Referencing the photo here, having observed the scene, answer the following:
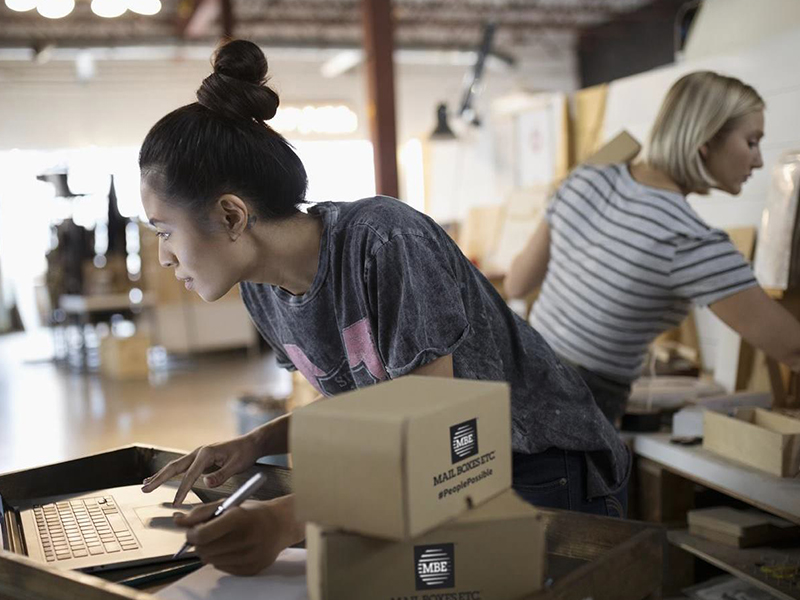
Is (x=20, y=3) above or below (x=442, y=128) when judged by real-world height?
above

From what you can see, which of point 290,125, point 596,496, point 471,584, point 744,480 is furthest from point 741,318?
point 290,125

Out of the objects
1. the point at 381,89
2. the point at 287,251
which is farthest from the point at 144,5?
the point at 287,251

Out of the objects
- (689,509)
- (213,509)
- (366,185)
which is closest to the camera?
(213,509)

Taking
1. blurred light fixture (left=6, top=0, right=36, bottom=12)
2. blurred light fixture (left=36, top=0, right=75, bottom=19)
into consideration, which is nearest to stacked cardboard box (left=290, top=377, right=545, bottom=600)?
blurred light fixture (left=6, top=0, right=36, bottom=12)

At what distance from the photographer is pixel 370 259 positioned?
1.15m

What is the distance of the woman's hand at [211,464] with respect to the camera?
128 cm

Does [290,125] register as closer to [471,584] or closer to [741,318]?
[741,318]

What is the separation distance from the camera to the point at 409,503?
2.51 ft

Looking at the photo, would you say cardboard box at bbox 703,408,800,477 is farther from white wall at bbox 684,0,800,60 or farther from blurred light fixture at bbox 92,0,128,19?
blurred light fixture at bbox 92,0,128,19

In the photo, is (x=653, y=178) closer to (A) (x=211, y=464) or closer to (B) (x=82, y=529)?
(A) (x=211, y=464)

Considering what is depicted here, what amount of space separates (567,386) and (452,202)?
283 inches

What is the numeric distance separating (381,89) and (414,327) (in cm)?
374

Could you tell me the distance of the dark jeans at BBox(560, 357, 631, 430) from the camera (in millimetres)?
2025

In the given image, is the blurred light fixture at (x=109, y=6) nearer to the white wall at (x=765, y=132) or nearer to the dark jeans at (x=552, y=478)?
the white wall at (x=765, y=132)
